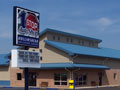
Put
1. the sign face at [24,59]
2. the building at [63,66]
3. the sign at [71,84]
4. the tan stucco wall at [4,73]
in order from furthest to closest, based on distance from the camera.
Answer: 1. the tan stucco wall at [4,73]
2. the building at [63,66]
3. the sign at [71,84]
4. the sign face at [24,59]

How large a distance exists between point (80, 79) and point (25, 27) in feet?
64.9

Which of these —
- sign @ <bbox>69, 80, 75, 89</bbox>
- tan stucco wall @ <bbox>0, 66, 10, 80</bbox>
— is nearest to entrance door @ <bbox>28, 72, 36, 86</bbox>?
tan stucco wall @ <bbox>0, 66, 10, 80</bbox>

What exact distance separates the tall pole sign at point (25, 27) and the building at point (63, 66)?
47.8ft

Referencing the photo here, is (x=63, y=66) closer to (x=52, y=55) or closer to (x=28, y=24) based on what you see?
(x=52, y=55)

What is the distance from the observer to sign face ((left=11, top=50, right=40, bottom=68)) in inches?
733

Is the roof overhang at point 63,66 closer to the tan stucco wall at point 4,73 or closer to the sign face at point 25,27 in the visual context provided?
the tan stucco wall at point 4,73

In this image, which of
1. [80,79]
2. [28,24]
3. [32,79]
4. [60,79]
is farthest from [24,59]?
[32,79]

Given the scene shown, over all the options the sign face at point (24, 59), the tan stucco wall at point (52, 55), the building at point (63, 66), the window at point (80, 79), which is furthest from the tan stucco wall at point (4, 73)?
the sign face at point (24, 59)

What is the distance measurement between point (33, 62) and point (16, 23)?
3.16 meters

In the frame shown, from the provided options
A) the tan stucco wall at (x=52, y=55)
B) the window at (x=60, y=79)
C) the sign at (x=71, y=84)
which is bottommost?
the sign at (x=71, y=84)

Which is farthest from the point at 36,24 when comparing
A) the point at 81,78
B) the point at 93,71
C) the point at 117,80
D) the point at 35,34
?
the point at 117,80

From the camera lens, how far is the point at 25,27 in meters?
20.2

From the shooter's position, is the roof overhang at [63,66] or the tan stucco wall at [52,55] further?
the tan stucco wall at [52,55]

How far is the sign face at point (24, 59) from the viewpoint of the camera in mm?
18625
